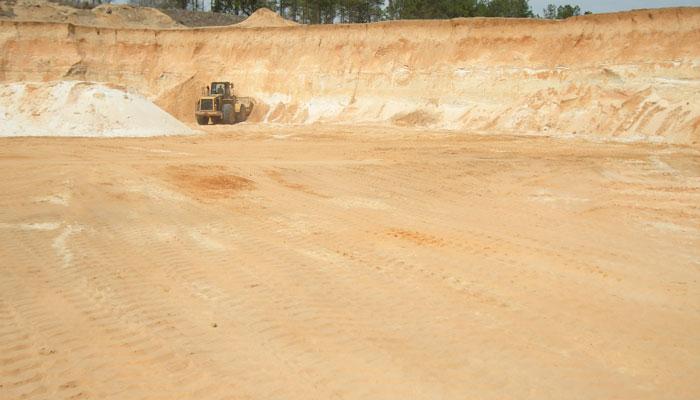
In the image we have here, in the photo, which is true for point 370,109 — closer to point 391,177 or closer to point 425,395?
point 391,177

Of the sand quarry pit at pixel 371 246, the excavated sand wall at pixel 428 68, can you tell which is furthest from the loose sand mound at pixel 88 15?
the sand quarry pit at pixel 371 246

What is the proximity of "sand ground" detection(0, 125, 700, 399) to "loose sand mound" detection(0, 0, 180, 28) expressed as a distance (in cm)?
3625

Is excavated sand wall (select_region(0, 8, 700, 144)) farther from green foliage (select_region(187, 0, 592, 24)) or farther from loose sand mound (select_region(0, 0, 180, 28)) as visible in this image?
green foliage (select_region(187, 0, 592, 24))

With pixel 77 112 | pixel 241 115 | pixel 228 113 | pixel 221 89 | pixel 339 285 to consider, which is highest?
pixel 221 89

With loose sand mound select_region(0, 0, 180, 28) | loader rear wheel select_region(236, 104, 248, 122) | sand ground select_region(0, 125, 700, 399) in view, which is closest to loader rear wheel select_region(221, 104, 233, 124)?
loader rear wheel select_region(236, 104, 248, 122)

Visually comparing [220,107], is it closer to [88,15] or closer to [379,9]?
[88,15]

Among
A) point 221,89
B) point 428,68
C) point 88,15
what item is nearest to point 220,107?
point 221,89

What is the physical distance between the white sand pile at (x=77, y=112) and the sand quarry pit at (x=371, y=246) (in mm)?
82

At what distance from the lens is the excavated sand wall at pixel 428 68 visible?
21.1 meters

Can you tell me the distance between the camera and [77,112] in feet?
65.1

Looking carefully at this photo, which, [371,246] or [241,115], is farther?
[241,115]

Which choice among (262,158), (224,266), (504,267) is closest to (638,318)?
(504,267)

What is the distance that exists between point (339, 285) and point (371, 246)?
5.03 ft

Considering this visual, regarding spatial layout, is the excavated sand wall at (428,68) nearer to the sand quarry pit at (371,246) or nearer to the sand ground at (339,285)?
the sand quarry pit at (371,246)
